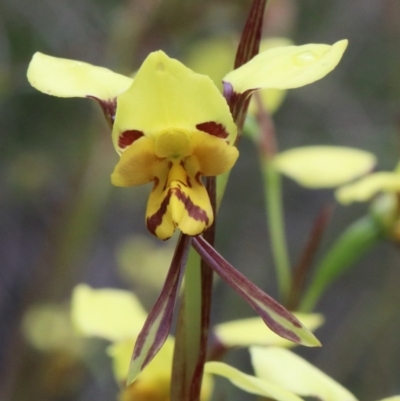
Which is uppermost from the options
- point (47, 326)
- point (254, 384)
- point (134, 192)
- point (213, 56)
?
point (213, 56)

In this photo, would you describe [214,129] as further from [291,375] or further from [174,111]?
[291,375]

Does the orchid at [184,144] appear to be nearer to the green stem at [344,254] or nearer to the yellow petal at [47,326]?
the green stem at [344,254]

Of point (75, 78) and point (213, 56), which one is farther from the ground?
point (213, 56)

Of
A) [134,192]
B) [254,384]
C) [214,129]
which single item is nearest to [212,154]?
[214,129]

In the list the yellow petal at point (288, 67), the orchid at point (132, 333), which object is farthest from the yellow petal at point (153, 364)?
the yellow petal at point (288, 67)

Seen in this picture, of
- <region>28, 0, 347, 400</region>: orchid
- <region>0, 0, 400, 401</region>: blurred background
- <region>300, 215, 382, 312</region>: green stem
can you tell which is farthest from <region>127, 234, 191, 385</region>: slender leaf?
<region>0, 0, 400, 401</region>: blurred background

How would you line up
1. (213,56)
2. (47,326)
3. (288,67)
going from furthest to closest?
(213,56)
(47,326)
(288,67)
